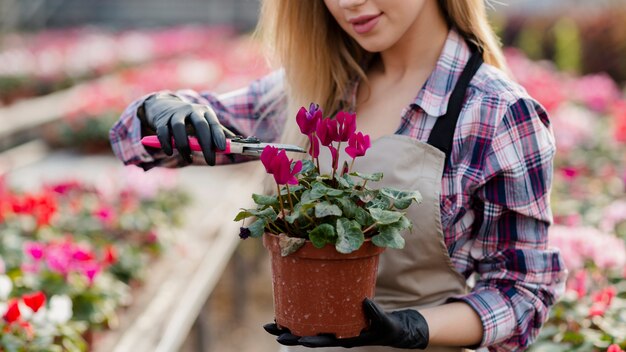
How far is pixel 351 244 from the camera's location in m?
1.34

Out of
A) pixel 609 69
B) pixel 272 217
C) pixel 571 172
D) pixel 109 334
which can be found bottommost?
pixel 609 69

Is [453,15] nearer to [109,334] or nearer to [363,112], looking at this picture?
[363,112]

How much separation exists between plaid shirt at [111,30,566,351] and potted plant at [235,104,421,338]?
0.92ft

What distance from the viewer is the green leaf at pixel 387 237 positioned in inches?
53.2

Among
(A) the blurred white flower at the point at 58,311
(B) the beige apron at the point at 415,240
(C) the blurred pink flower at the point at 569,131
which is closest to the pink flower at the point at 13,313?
(A) the blurred white flower at the point at 58,311

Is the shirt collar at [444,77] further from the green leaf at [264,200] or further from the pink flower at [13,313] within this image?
the pink flower at [13,313]

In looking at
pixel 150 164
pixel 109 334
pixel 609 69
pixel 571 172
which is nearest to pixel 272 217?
pixel 150 164

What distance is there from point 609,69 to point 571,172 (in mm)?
7724

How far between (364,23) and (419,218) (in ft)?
1.37

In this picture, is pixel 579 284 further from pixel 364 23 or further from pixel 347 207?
pixel 347 207

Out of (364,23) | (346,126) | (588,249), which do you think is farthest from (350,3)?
(588,249)

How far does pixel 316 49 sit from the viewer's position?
1.92 metres

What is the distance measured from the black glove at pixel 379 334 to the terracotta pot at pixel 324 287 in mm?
13

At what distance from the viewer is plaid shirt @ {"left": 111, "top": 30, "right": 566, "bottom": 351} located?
163 cm
